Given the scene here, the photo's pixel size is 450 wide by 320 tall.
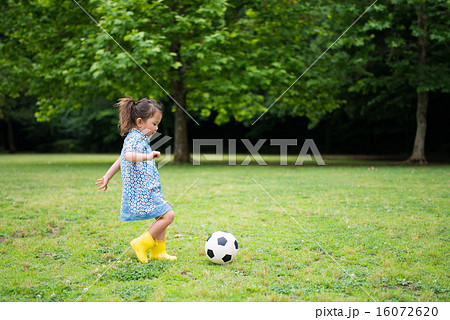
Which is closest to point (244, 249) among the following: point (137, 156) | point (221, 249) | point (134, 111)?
point (221, 249)

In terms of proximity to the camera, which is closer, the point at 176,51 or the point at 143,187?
the point at 143,187

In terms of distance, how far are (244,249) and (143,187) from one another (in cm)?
141

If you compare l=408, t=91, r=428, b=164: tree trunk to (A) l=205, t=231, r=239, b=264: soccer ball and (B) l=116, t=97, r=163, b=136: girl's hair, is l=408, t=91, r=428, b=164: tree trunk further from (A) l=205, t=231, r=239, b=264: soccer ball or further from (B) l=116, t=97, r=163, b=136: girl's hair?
(B) l=116, t=97, r=163, b=136: girl's hair

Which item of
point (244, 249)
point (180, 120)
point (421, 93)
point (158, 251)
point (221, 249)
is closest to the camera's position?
point (221, 249)

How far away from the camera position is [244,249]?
181 inches

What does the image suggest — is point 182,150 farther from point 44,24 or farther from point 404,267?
point 404,267

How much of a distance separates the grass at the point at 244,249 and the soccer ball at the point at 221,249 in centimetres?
8

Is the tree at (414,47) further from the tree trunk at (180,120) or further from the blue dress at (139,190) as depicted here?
the blue dress at (139,190)

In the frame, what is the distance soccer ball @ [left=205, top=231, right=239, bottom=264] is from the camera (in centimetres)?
403

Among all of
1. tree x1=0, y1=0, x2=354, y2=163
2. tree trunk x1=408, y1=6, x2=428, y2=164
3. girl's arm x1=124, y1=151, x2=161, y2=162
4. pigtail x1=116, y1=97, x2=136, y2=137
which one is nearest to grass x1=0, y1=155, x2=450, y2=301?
girl's arm x1=124, y1=151, x2=161, y2=162

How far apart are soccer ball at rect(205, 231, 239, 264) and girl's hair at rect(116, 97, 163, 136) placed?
155 centimetres

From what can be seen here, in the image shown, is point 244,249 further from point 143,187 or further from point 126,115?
point 126,115

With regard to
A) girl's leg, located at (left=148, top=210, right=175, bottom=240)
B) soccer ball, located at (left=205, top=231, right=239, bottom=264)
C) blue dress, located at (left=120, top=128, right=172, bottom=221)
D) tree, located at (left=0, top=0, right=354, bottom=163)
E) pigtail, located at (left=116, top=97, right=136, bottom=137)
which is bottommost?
soccer ball, located at (left=205, top=231, right=239, bottom=264)
